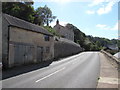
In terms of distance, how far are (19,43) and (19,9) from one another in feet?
71.2

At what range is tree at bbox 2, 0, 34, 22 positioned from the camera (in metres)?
34.4

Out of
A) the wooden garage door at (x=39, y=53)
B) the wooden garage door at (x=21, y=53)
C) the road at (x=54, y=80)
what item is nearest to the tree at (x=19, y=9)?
the wooden garage door at (x=39, y=53)

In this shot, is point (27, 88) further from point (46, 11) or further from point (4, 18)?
point (46, 11)

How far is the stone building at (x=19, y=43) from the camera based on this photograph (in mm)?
14906

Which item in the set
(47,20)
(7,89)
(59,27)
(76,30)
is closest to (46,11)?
(47,20)

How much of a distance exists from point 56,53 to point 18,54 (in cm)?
1396

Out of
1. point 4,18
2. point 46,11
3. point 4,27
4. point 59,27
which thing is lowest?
point 4,27

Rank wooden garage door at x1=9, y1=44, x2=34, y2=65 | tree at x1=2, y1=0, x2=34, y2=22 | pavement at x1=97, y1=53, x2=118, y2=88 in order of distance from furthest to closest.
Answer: tree at x1=2, y1=0, x2=34, y2=22 → wooden garage door at x1=9, y1=44, x2=34, y2=65 → pavement at x1=97, y1=53, x2=118, y2=88

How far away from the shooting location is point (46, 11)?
6888 centimetres

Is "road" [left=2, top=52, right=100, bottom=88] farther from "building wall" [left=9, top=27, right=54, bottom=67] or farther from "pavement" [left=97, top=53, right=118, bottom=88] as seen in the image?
"building wall" [left=9, top=27, right=54, bottom=67]

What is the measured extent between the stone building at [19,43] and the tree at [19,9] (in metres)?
16.1

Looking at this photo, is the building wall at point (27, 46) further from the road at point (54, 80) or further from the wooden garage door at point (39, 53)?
the road at point (54, 80)

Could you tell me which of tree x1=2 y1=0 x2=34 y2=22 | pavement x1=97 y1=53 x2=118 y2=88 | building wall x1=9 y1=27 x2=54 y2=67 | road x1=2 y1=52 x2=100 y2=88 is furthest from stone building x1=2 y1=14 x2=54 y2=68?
tree x1=2 y1=0 x2=34 y2=22

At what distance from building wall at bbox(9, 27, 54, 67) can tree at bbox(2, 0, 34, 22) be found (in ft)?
51.9
